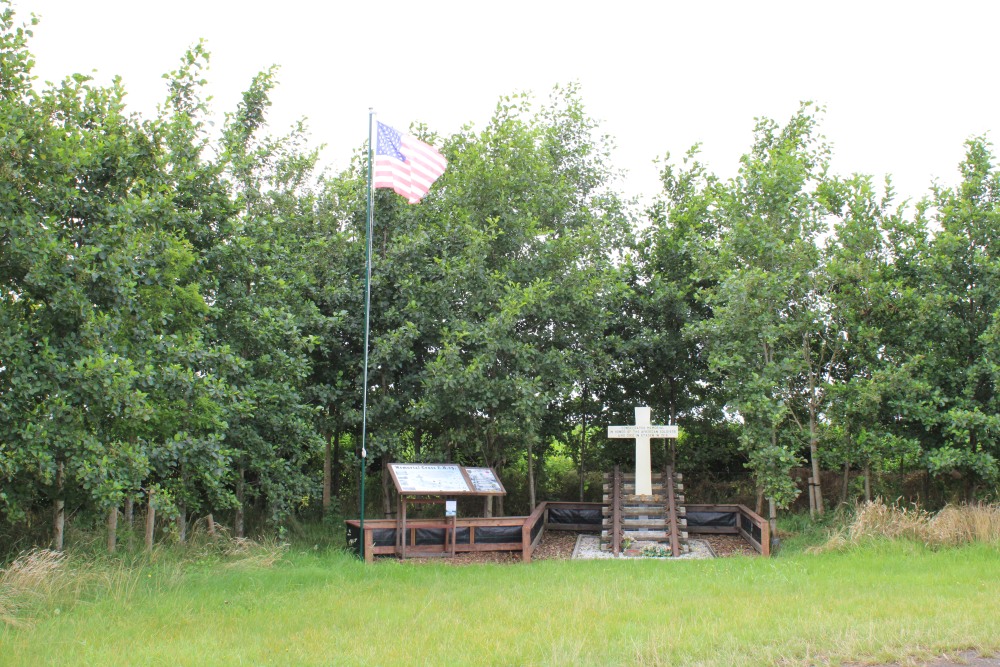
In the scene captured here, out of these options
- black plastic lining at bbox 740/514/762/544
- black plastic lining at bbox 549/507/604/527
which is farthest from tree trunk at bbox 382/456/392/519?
black plastic lining at bbox 740/514/762/544

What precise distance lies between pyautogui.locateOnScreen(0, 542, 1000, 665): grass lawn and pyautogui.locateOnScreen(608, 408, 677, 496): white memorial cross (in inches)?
155

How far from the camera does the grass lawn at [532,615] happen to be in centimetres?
620

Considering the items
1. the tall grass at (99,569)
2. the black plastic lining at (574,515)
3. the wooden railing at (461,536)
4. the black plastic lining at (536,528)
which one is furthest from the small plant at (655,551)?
the tall grass at (99,569)

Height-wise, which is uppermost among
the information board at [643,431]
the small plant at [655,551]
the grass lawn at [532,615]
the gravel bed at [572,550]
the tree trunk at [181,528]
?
the information board at [643,431]

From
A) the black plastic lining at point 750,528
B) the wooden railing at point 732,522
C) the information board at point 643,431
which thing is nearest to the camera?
the black plastic lining at point 750,528

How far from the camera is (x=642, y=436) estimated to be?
48.0ft

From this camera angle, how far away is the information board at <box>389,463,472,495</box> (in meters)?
11.3

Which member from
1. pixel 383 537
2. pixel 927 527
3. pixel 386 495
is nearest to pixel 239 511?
pixel 383 537

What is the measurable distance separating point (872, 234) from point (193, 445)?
421 inches

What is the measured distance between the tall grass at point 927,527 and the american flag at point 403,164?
7755 mm

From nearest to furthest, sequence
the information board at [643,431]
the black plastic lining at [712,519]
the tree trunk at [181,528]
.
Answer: the tree trunk at [181,528]
the information board at [643,431]
the black plastic lining at [712,519]

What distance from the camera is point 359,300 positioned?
45.4ft

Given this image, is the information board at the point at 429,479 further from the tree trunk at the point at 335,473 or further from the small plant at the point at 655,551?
the tree trunk at the point at 335,473

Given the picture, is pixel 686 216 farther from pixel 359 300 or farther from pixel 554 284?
pixel 359 300
